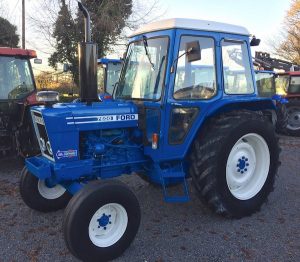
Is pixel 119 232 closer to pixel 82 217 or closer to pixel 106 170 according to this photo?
pixel 82 217

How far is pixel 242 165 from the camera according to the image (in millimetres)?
4324

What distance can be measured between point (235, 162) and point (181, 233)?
1093 mm

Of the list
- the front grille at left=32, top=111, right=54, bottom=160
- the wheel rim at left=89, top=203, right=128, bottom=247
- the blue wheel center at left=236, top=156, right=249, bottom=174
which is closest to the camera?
the wheel rim at left=89, top=203, right=128, bottom=247

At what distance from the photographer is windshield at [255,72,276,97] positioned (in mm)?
11484

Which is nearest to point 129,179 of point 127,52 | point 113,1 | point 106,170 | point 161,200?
point 161,200

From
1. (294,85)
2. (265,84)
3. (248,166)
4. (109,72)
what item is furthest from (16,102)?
(294,85)

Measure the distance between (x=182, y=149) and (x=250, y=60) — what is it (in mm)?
1452

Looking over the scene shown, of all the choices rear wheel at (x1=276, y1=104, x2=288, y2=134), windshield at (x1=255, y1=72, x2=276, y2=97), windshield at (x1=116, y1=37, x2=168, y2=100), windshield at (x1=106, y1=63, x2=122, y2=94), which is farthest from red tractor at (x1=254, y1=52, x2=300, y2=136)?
windshield at (x1=116, y1=37, x2=168, y2=100)

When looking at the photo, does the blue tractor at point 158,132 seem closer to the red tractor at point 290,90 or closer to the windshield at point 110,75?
the windshield at point 110,75

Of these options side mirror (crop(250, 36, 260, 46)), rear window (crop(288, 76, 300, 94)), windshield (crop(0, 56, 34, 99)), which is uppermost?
side mirror (crop(250, 36, 260, 46))

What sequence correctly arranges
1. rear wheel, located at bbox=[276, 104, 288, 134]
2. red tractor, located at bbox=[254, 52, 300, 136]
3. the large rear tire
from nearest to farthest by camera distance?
the large rear tire
rear wheel, located at bbox=[276, 104, 288, 134]
red tractor, located at bbox=[254, 52, 300, 136]

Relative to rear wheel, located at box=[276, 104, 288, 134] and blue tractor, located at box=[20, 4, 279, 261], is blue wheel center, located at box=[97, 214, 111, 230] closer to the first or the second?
blue tractor, located at box=[20, 4, 279, 261]

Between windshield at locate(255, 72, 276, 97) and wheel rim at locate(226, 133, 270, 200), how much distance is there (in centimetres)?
742

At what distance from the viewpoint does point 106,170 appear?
152 inches
